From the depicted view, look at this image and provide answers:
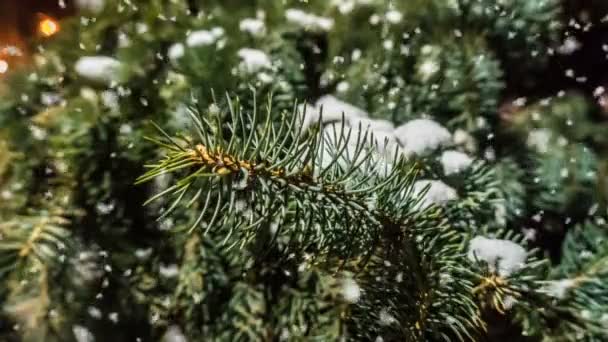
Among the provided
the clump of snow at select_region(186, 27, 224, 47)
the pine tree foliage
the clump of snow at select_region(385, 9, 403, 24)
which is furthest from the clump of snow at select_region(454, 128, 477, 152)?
the clump of snow at select_region(186, 27, 224, 47)

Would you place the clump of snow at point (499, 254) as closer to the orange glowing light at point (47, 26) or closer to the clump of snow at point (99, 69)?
the clump of snow at point (99, 69)

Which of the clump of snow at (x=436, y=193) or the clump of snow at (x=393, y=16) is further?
the clump of snow at (x=393, y=16)

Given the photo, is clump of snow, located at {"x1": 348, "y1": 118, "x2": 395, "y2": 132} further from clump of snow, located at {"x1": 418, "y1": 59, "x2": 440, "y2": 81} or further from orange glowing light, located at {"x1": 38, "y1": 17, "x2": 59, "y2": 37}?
orange glowing light, located at {"x1": 38, "y1": 17, "x2": 59, "y2": 37}

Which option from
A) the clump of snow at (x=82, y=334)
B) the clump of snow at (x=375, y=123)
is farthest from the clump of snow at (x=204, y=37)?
the clump of snow at (x=82, y=334)

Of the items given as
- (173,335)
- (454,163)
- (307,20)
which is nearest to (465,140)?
(454,163)

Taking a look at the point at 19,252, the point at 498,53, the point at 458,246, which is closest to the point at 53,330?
the point at 19,252

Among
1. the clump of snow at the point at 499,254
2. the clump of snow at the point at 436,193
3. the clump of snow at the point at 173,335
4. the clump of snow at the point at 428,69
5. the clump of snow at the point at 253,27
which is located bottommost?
the clump of snow at the point at 173,335

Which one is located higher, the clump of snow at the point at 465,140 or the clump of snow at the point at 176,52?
the clump of snow at the point at 176,52
